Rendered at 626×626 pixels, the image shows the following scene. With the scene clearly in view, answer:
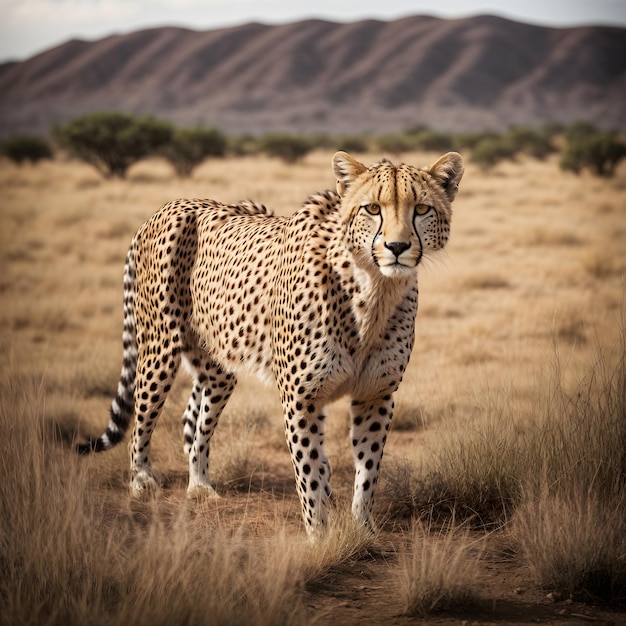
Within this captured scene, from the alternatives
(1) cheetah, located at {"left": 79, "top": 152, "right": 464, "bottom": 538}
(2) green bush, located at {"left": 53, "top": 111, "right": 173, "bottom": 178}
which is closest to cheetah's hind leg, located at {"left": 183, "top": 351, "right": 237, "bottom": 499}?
(1) cheetah, located at {"left": 79, "top": 152, "right": 464, "bottom": 538}

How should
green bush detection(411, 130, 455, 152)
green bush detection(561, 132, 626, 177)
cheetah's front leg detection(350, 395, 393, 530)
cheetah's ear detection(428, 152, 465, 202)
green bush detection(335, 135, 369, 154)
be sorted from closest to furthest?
1. cheetah's ear detection(428, 152, 465, 202)
2. cheetah's front leg detection(350, 395, 393, 530)
3. green bush detection(561, 132, 626, 177)
4. green bush detection(335, 135, 369, 154)
5. green bush detection(411, 130, 455, 152)

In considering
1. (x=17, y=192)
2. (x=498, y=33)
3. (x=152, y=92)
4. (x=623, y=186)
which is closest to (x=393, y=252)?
(x=17, y=192)

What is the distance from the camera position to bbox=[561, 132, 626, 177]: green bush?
2372 cm

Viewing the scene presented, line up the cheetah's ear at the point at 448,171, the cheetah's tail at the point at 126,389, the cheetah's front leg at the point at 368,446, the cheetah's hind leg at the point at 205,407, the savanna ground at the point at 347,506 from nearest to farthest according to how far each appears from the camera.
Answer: the savanna ground at the point at 347,506 → the cheetah's ear at the point at 448,171 → the cheetah's front leg at the point at 368,446 → the cheetah's tail at the point at 126,389 → the cheetah's hind leg at the point at 205,407

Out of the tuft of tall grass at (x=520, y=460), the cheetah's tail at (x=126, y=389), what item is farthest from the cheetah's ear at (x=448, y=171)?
the cheetah's tail at (x=126, y=389)

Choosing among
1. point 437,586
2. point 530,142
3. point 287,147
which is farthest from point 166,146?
point 437,586

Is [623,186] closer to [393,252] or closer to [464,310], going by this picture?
[464,310]

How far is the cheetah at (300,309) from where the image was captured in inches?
129

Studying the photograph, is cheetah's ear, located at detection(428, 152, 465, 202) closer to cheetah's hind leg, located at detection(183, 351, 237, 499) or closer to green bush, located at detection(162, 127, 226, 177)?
cheetah's hind leg, located at detection(183, 351, 237, 499)

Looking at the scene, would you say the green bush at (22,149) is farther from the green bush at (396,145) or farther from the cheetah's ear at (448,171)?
the cheetah's ear at (448,171)

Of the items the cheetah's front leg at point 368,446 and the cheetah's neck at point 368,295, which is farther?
the cheetah's front leg at point 368,446

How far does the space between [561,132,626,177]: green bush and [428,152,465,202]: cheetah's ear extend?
21.8 meters

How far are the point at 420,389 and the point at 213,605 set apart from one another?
3.52 metres

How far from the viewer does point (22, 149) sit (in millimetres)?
28766
